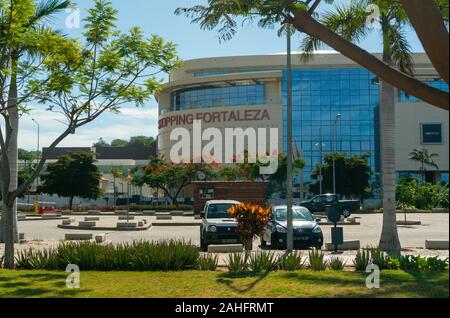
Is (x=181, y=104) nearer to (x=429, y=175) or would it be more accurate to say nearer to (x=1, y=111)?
(x=429, y=175)

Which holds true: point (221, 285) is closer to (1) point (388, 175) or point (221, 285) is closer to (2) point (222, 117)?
(1) point (388, 175)

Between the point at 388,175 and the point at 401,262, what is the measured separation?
5.31 meters

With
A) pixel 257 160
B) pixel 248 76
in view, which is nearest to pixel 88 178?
pixel 257 160

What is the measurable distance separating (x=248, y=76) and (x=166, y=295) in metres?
70.3

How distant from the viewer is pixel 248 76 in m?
77.9

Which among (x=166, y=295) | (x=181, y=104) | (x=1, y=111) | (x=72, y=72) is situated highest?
(x=181, y=104)

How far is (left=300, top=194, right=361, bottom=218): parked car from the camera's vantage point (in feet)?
136

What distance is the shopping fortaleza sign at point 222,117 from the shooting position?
77250mm

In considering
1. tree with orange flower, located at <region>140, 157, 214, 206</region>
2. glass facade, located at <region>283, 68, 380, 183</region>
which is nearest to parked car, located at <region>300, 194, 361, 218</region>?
tree with orange flower, located at <region>140, 157, 214, 206</region>

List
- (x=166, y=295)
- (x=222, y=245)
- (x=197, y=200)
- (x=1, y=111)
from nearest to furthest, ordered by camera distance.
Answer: (x=166, y=295) → (x=1, y=111) → (x=222, y=245) → (x=197, y=200)

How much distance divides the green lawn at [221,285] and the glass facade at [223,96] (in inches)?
2692

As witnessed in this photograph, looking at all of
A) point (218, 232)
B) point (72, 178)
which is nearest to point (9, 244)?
point (218, 232)

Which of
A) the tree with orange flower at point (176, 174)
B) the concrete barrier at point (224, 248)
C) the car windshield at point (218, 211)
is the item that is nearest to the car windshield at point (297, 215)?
the car windshield at point (218, 211)

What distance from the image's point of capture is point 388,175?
17.2 metres
